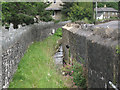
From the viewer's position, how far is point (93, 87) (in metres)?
5.96

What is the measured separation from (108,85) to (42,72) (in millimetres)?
7615

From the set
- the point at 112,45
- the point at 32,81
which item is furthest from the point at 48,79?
the point at 112,45

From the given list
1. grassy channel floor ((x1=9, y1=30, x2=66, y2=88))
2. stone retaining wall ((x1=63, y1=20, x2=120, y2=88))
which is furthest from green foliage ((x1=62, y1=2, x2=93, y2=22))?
stone retaining wall ((x1=63, y1=20, x2=120, y2=88))

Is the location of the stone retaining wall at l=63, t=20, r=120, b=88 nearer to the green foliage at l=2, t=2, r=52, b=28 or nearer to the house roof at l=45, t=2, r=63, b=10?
the green foliage at l=2, t=2, r=52, b=28

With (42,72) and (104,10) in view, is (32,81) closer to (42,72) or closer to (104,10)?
(42,72)

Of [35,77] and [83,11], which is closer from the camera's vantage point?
[35,77]

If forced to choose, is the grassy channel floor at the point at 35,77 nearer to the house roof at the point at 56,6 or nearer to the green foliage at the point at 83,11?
the green foliage at the point at 83,11

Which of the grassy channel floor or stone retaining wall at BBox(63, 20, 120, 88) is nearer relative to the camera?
stone retaining wall at BBox(63, 20, 120, 88)

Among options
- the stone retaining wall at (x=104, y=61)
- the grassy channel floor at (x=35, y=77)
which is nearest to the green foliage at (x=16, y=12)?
the grassy channel floor at (x=35, y=77)

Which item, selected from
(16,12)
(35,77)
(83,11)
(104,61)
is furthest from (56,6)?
(104,61)

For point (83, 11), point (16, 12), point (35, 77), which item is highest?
point (16, 12)

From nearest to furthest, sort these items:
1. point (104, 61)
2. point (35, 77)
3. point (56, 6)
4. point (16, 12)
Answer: point (104, 61) → point (35, 77) → point (16, 12) → point (56, 6)

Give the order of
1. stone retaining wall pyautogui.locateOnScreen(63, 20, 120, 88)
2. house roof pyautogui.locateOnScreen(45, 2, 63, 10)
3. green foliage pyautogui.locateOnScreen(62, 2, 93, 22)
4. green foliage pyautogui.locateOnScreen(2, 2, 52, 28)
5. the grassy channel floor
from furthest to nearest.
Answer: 1. house roof pyautogui.locateOnScreen(45, 2, 63, 10)
2. green foliage pyautogui.locateOnScreen(62, 2, 93, 22)
3. green foliage pyautogui.locateOnScreen(2, 2, 52, 28)
4. the grassy channel floor
5. stone retaining wall pyautogui.locateOnScreen(63, 20, 120, 88)

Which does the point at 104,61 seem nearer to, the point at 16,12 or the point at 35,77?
the point at 35,77
